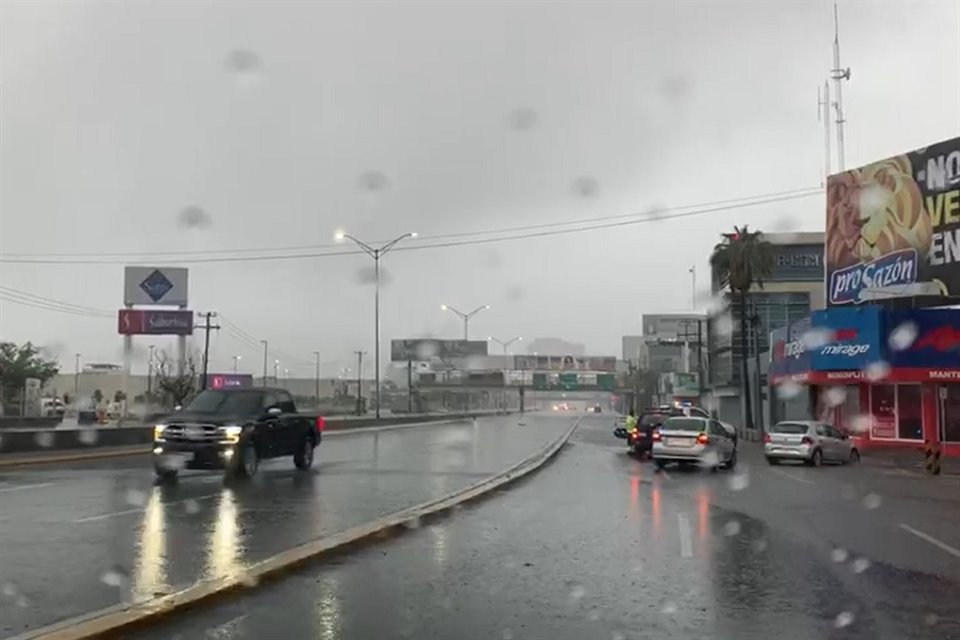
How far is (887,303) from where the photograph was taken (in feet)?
136

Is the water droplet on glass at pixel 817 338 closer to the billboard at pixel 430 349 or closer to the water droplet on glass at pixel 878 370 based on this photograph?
the water droplet on glass at pixel 878 370

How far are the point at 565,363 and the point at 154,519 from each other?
129084 mm

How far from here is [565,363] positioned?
142 m

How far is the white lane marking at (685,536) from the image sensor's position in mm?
11836

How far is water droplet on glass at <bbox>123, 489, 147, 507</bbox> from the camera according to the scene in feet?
52.5

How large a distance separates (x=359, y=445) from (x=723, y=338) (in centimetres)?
4899

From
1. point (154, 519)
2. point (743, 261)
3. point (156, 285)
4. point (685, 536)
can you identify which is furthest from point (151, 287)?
point (685, 536)

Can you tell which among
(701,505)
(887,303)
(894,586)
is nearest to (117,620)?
(894,586)

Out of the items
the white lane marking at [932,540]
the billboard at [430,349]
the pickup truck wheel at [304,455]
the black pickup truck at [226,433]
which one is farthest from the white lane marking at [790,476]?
the billboard at [430,349]

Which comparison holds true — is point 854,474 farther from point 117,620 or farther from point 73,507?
point 117,620

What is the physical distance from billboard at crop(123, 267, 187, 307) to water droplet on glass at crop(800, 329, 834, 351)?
3554cm

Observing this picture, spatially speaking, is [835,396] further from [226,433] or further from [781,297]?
[781,297]

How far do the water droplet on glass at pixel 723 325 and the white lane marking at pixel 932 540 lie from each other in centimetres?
6208

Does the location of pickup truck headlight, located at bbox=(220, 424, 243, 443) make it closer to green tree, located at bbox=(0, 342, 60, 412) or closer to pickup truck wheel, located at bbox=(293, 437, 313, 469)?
pickup truck wheel, located at bbox=(293, 437, 313, 469)
